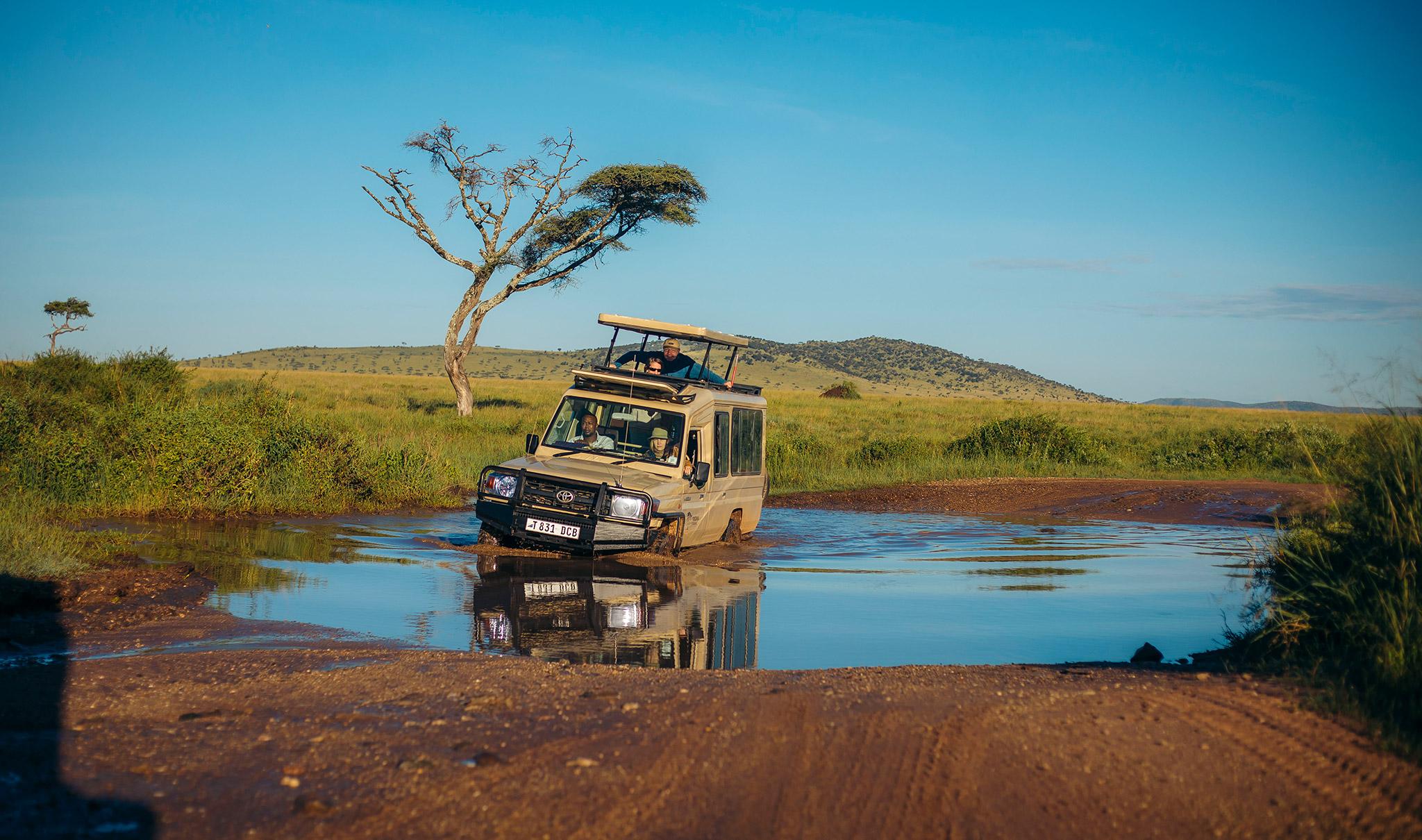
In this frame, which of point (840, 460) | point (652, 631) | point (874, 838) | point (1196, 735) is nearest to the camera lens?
point (874, 838)

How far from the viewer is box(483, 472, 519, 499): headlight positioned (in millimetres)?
10789

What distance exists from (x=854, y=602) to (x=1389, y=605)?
480 centimetres

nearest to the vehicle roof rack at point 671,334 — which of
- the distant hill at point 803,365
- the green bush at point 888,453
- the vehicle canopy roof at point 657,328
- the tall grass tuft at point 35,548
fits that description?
the vehicle canopy roof at point 657,328

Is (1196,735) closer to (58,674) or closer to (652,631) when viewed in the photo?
(652,631)

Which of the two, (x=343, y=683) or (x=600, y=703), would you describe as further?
(x=343, y=683)

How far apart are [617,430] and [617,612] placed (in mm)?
3678

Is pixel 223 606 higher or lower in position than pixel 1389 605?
lower

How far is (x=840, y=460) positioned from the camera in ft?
90.8

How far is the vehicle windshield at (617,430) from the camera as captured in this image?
39.2 feet

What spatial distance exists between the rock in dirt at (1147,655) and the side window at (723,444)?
5705 mm

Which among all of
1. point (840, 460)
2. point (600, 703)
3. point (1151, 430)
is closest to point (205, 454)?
point (600, 703)

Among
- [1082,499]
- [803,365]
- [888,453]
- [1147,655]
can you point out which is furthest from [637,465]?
[803,365]

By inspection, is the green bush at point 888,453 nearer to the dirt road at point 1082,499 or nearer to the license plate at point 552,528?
the dirt road at point 1082,499

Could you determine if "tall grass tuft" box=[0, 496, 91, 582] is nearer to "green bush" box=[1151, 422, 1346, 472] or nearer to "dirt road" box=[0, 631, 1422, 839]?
"dirt road" box=[0, 631, 1422, 839]
